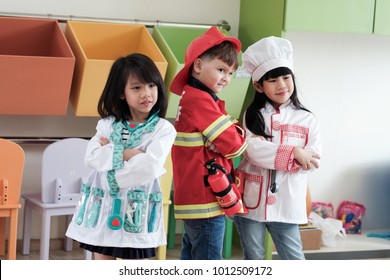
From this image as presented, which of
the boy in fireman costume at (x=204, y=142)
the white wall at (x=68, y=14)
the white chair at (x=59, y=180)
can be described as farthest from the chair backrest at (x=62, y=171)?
the boy in fireman costume at (x=204, y=142)

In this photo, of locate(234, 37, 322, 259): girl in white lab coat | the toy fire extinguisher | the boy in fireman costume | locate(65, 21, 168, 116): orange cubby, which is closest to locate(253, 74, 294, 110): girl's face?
locate(234, 37, 322, 259): girl in white lab coat

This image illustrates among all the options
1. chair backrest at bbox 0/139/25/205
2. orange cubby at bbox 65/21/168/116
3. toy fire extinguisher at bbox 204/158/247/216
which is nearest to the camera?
toy fire extinguisher at bbox 204/158/247/216

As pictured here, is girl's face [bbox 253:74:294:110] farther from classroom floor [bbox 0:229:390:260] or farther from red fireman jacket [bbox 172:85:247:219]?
classroom floor [bbox 0:229:390:260]

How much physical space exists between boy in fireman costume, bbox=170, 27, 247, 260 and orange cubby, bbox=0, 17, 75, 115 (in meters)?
1.11

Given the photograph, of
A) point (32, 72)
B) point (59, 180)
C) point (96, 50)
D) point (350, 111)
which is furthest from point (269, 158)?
point (350, 111)

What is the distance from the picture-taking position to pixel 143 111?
8.63 ft

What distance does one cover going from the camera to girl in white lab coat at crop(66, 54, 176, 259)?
8.34ft

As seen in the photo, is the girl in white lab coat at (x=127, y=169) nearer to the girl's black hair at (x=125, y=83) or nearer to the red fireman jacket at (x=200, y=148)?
the girl's black hair at (x=125, y=83)

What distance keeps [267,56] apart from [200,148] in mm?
475

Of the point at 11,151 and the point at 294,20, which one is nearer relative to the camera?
the point at 11,151

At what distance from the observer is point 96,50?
13.7 feet

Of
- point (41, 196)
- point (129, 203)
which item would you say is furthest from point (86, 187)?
point (41, 196)
